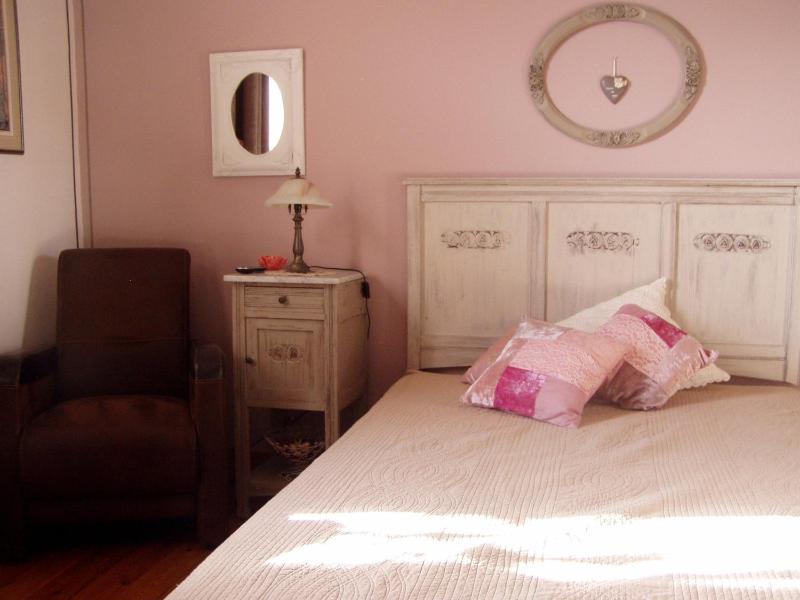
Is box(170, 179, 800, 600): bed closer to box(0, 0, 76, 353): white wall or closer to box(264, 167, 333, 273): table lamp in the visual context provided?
box(264, 167, 333, 273): table lamp

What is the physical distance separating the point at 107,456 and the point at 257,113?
5.08ft

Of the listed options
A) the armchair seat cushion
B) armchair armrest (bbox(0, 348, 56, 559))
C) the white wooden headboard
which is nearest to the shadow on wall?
armchair armrest (bbox(0, 348, 56, 559))

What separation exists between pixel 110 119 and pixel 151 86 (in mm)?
242

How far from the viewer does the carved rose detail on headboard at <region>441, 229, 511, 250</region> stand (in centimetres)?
309

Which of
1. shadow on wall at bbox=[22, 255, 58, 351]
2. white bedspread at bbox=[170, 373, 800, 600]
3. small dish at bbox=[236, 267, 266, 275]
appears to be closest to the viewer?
white bedspread at bbox=[170, 373, 800, 600]

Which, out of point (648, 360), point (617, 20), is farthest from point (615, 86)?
point (648, 360)

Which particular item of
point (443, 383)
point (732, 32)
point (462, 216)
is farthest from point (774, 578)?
point (732, 32)

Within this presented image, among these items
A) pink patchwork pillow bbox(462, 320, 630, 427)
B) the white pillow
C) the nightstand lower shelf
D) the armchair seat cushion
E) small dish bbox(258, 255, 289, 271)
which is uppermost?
small dish bbox(258, 255, 289, 271)

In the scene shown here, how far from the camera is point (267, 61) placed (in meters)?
3.30

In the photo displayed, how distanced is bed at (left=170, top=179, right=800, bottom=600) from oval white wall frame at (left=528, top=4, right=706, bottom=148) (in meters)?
0.19

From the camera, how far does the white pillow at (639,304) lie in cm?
281

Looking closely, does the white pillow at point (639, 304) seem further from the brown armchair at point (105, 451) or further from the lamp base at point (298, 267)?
the brown armchair at point (105, 451)

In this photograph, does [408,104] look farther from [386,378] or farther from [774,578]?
[774,578]

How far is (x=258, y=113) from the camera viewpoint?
11.0 feet
